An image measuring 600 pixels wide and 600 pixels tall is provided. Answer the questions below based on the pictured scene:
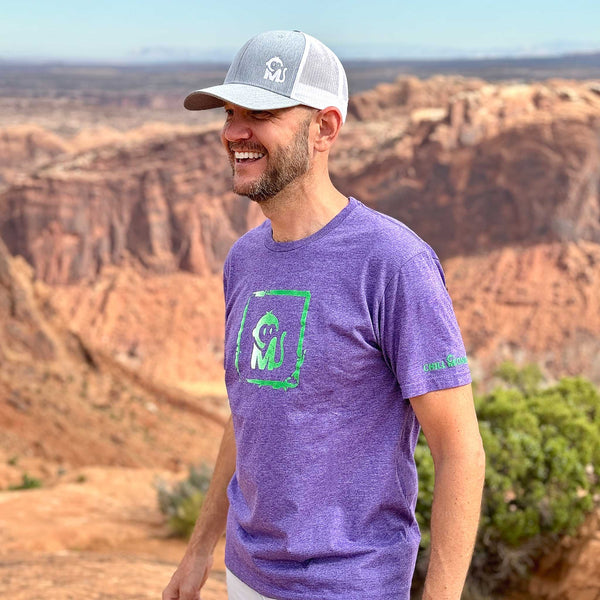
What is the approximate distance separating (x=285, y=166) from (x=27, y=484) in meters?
9.94

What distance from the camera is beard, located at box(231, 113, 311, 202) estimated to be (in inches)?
73.3

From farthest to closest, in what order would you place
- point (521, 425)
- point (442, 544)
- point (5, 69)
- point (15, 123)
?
point (5, 69), point (15, 123), point (521, 425), point (442, 544)

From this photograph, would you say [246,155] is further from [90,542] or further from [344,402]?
[90,542]

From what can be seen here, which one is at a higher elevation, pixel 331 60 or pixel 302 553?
pixel 331 60

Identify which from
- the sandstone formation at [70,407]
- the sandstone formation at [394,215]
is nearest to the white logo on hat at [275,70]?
the sandstone formation at [70,407]

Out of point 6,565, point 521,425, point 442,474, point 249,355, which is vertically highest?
point 249,355

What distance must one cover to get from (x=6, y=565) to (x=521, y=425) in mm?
3922

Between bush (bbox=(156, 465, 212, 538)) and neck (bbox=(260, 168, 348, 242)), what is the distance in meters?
6.45

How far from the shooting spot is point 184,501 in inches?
328

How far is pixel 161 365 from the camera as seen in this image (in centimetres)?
3166

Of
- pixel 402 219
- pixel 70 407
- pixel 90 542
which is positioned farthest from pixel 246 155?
pixel 402 219

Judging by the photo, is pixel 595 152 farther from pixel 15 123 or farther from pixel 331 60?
pixel 15 123

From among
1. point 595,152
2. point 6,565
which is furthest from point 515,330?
point 6,565

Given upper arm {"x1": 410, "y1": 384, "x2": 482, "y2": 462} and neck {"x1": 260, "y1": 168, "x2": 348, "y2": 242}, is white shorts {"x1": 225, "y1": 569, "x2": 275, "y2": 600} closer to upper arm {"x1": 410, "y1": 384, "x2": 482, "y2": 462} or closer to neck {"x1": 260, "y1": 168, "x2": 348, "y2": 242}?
upper arm {"x1": 410, "y1": 384, "x2": 482, "y2": 462}
